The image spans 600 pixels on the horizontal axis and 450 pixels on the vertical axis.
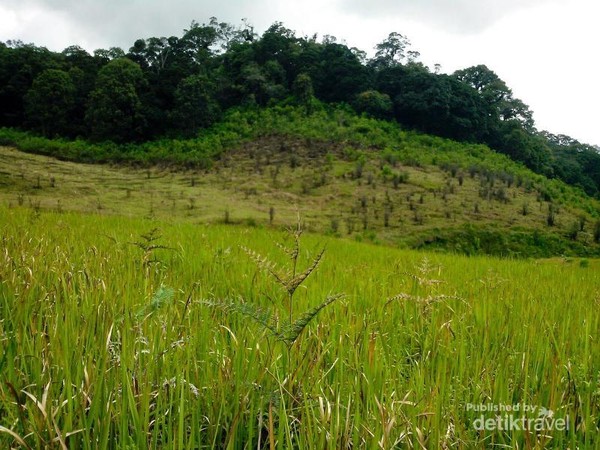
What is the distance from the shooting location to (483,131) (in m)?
35.9

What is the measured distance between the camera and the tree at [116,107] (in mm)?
26312

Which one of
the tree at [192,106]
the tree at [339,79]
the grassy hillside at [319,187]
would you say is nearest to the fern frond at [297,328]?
the grassy hillside at [319,187]

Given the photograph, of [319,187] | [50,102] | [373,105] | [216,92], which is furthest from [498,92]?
[50,102]

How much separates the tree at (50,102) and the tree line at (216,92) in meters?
0.06

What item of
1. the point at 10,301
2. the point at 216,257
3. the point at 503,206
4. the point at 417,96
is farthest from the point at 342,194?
the point at 417,96

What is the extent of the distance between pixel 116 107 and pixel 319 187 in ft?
56.2

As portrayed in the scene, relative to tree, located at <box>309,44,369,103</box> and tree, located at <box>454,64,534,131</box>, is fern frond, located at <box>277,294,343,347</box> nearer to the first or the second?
tree, located at <box>309,44,369,103</box>

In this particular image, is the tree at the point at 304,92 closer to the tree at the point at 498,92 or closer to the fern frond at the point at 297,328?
the tree at the point at 498,92

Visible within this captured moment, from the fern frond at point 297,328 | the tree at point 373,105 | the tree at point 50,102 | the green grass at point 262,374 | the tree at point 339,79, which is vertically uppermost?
the tree at point 339,79

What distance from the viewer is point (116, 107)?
1061 inches

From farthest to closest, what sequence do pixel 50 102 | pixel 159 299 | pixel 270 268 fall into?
pixel 50 102 < pixel 159 299 < pixel 270 268

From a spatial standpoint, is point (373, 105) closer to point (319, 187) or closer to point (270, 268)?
point (319, 187)

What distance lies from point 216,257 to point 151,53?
39525 millimetres

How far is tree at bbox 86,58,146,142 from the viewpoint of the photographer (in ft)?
86.3
